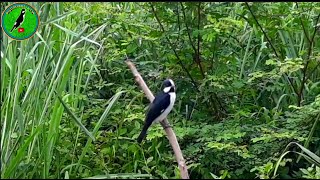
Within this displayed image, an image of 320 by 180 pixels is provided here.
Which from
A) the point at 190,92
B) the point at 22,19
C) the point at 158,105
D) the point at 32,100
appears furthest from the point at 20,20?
the point at 190,92

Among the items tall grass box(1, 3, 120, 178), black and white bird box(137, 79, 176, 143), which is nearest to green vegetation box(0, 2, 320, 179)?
tall grass box(1, 3, 120, 178)

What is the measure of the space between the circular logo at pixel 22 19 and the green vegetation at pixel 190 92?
0.12 feet

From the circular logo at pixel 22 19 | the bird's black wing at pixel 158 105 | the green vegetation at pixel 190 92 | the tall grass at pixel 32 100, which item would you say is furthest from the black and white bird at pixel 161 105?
the circular logo at pixel 22 19

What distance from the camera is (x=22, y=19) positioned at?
6.89 ft

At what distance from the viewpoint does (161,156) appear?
2635mm

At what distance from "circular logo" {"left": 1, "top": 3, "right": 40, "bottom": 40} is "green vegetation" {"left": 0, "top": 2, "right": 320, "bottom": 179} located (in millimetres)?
36

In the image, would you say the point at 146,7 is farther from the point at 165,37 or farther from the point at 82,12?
the point at 82,12

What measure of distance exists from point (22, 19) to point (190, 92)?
40.3 inches

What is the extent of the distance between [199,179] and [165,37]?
2.33 ft

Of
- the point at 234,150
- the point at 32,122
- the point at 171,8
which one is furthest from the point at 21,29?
the point at 234,150

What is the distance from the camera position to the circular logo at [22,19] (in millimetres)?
2053

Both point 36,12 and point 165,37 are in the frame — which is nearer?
point 36,12

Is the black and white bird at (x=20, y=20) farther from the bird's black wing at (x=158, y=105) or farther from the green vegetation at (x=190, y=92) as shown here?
the bird's black wing at (x=158, y=105)

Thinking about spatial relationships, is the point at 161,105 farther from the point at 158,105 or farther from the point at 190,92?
the point at 190,92
